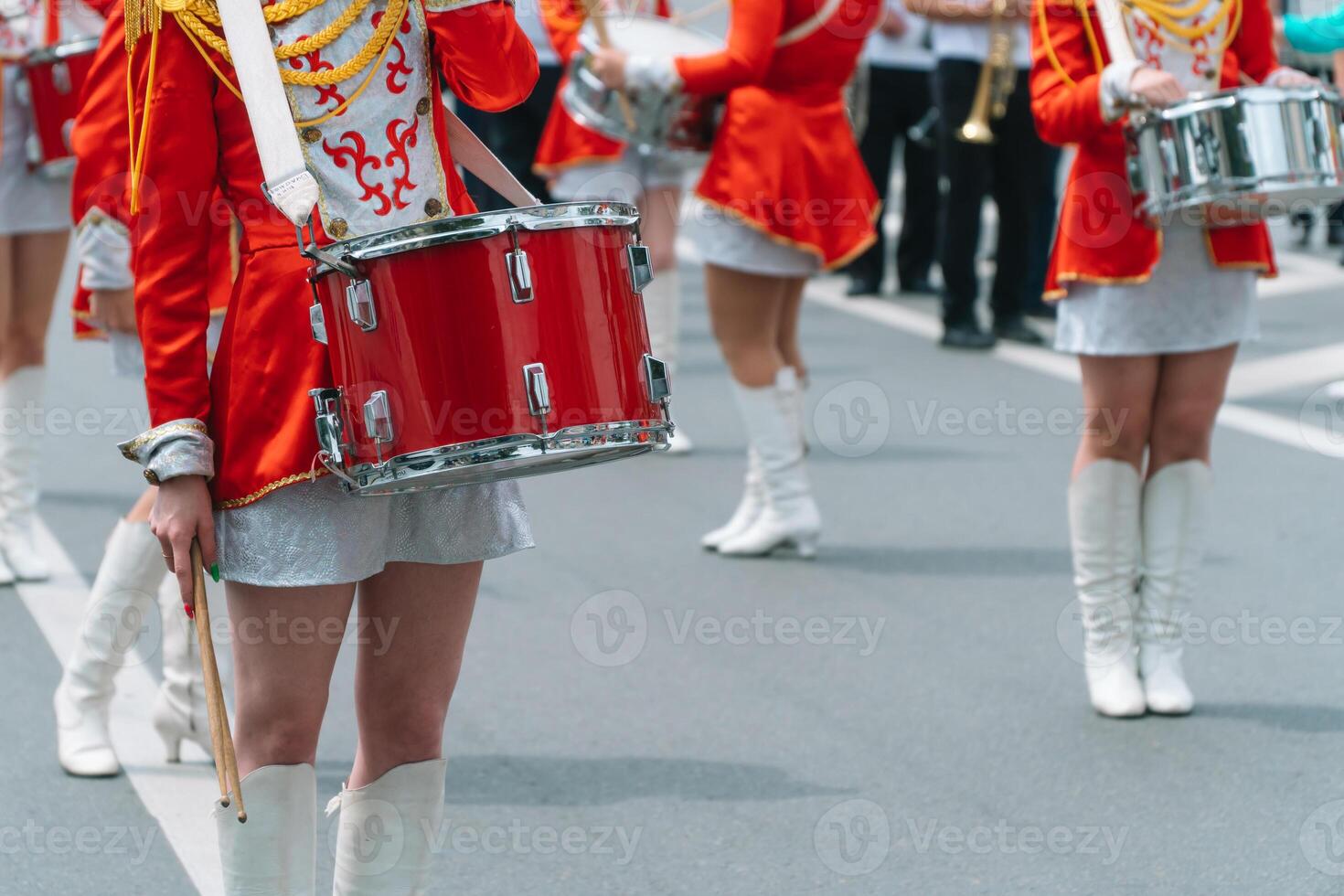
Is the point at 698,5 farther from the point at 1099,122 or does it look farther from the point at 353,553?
the point at 353,553

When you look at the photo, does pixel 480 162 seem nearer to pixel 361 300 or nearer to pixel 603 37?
pixel 361 300

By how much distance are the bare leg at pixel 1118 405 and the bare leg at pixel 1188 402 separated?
28 millimetres

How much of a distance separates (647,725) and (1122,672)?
1124 mm

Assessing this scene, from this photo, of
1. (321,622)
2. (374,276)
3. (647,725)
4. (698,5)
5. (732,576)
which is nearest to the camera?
(374,276)

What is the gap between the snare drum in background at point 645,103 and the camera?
19.2 ft

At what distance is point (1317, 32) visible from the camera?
13.6ft

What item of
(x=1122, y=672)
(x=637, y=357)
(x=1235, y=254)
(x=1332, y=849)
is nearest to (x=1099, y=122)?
(x=1235, y=254)

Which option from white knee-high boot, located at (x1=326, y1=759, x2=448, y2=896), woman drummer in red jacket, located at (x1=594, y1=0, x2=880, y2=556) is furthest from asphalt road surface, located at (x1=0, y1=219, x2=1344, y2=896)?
white knee-high boot, located at (x1=326, y1=759, x2=448, y2=896)

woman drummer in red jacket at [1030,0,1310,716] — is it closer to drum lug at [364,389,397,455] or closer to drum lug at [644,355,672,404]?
drum lug at [644,355,672,404]

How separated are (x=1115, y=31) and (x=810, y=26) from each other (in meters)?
1.59

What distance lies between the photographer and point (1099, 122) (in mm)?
4129

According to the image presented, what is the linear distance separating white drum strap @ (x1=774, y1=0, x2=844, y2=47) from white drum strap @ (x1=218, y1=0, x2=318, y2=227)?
10.8 ft
